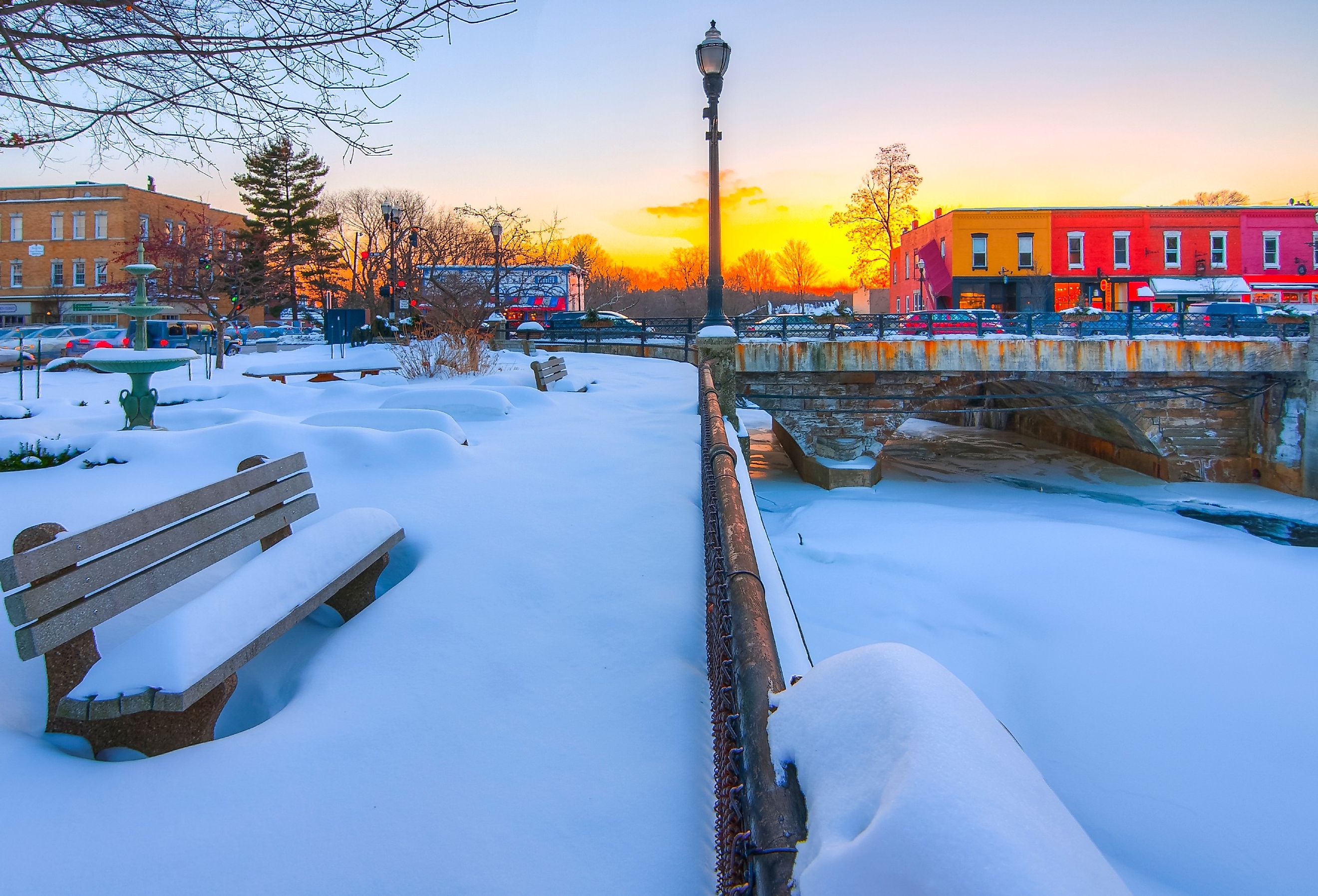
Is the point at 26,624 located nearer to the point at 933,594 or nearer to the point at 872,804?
the point at 872,804

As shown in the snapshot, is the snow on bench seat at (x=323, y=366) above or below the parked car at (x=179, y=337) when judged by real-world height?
A: below

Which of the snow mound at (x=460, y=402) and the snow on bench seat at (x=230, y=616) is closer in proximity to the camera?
the snow on bench seat at (x=230, y=616)

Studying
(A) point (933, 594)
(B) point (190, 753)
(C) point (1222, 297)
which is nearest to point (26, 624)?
(B) point (190, 753)

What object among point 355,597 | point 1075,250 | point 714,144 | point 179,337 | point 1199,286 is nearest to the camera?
point 355,597

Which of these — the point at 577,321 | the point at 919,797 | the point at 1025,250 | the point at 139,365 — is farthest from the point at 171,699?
the point at 1025,250

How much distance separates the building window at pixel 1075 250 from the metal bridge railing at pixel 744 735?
142 feet

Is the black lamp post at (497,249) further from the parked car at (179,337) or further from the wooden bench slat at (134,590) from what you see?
the wooden bench slat at (134,590)

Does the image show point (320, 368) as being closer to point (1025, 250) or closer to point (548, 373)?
point (548, 373)

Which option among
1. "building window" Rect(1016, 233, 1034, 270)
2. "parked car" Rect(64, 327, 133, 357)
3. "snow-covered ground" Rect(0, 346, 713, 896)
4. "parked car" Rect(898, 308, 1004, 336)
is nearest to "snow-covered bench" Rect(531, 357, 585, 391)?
"snow-covered ground" Rect(0, 346, 713, 896)

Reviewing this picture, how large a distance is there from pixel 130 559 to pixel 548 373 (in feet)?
33.9

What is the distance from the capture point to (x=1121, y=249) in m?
40.2

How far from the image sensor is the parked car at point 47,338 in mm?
26141

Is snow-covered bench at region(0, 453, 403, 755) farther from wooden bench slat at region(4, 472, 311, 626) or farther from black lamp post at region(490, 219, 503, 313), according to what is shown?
black lamp post at region(490, 219, 503, 313)

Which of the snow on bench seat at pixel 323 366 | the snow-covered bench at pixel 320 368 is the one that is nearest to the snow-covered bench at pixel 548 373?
the snow-covered bench at pixel 320 368
